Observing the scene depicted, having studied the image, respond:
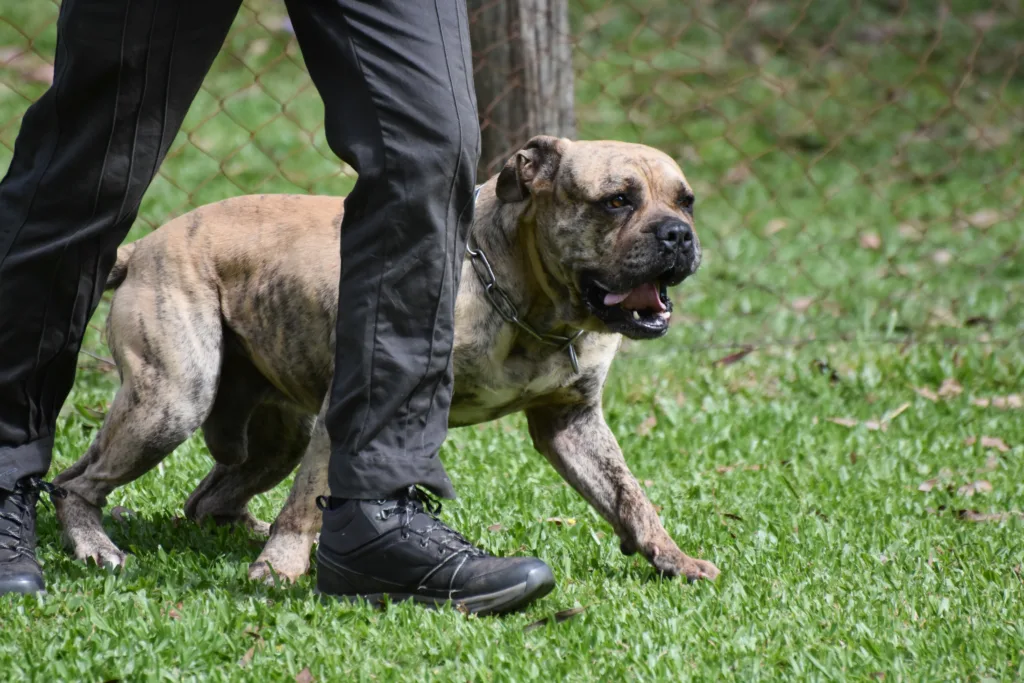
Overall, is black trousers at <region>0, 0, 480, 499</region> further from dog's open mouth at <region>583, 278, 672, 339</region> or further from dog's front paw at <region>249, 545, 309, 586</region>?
dog's open mouth at <region>583, 278, 672, 339</region>

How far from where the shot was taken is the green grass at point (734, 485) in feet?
8.87

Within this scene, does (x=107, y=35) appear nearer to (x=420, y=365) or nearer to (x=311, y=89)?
(x=420, y=365)

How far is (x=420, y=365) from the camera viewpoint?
283 cm

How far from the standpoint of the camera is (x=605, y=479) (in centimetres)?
358

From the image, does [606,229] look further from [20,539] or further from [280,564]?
[20,539]

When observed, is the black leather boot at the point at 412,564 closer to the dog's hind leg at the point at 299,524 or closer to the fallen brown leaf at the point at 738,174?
the dog's hind leg at the point at 299,524

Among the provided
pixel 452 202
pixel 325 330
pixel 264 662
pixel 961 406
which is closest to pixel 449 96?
pixel 452 202

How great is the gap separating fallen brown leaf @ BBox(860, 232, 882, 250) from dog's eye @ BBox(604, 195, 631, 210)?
4.96 meters

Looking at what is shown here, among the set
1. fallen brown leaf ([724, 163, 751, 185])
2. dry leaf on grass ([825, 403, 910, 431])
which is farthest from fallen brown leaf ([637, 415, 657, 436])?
fallen brown leaf ([724, 163, 751, 185])

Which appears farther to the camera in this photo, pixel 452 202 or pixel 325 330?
pixel 325 330

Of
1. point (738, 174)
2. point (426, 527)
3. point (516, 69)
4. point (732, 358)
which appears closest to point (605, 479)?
point (426, 527)

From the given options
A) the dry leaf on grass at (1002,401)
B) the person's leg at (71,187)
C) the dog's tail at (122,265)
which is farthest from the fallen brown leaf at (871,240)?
the person's leg at (71,187)

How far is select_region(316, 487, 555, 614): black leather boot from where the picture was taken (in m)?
2.85

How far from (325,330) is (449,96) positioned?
93 cm
